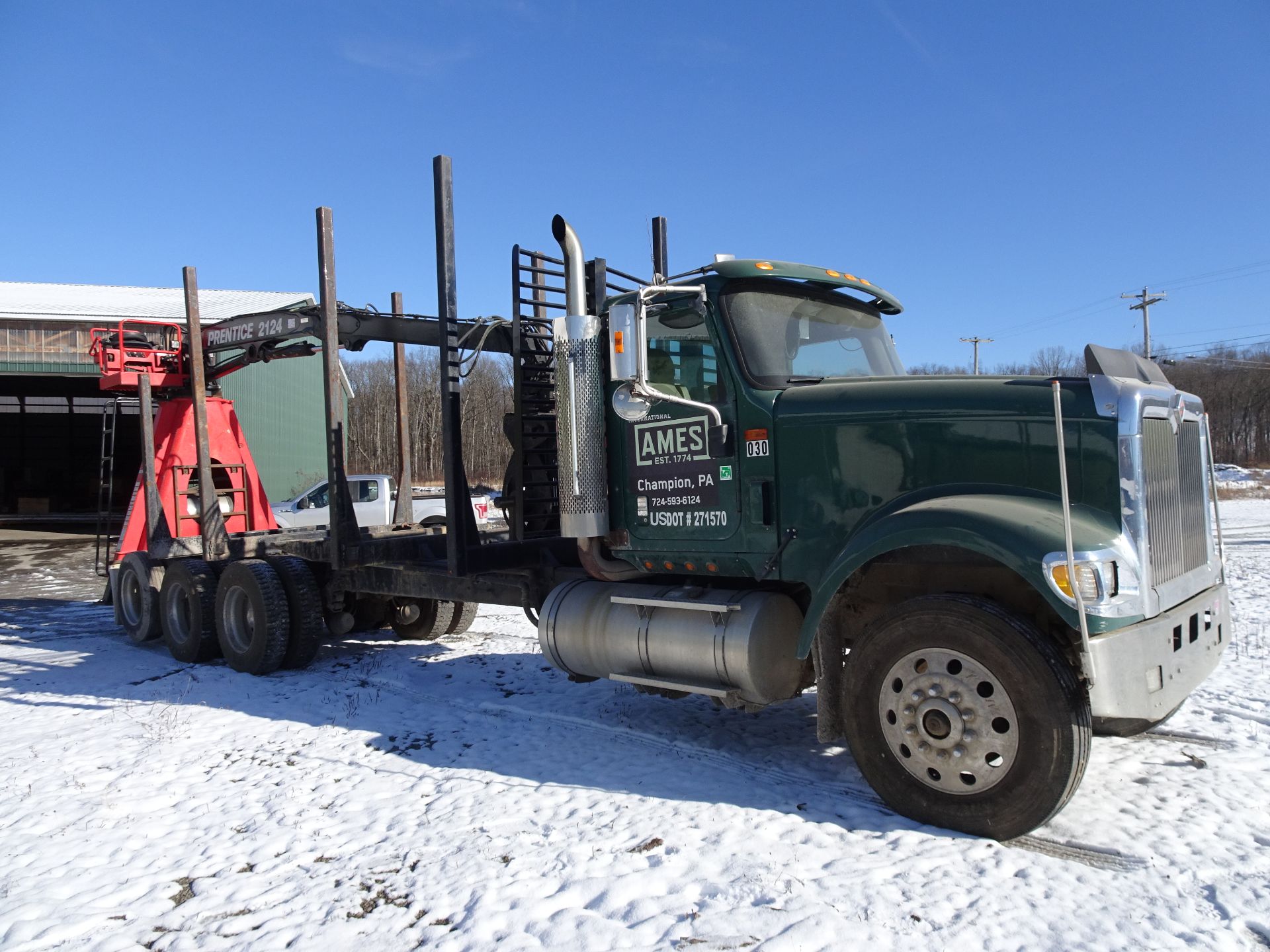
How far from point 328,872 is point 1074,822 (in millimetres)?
3267

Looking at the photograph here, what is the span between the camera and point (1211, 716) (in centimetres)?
553

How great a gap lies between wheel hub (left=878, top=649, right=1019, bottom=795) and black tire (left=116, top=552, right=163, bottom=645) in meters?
7.90

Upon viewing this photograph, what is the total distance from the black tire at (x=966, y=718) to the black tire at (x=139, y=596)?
25.4ft

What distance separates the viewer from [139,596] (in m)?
9.68

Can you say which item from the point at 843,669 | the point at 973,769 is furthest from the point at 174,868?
the point at 973,769

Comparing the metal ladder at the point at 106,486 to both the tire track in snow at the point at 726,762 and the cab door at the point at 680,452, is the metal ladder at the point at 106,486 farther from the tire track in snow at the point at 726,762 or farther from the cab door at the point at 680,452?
the cab door at the point at 680,452

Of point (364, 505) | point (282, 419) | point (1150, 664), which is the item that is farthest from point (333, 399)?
point (282, 419)

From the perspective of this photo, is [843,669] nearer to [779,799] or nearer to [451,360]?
[779,799]

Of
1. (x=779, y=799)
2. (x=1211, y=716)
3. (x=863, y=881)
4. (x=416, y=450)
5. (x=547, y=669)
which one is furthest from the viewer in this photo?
(x=416, y=450)

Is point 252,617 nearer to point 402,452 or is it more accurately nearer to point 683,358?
point 402,452

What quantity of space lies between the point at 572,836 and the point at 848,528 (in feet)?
6.60

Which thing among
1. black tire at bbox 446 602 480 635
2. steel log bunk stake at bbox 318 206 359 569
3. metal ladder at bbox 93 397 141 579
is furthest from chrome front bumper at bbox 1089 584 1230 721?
metal ladder at bbox 93 397 141 579

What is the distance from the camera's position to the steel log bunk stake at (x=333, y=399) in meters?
7.75

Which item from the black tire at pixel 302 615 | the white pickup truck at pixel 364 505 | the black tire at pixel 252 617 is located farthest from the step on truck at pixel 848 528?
the white pickup truck at pixel 364 505
